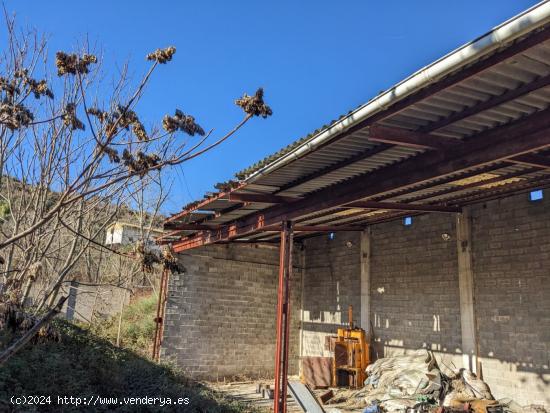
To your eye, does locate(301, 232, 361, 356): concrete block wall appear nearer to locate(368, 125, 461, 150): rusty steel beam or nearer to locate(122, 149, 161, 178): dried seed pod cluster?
locate(368, 125, 461, 150): rusty steel beam

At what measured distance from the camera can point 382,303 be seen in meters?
10.1

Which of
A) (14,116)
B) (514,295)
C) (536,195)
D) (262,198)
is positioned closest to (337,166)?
(262,198)

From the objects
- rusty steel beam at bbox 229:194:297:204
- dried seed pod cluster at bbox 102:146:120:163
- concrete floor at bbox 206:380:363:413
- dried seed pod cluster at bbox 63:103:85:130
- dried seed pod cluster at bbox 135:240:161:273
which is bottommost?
concrete floor at bbox 206:380:363:413

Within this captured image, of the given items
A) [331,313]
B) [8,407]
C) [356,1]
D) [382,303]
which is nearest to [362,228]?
[382,303]

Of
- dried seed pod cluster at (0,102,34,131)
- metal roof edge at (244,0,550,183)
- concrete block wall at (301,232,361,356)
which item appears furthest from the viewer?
concrete block wall at (301,232,361,356)

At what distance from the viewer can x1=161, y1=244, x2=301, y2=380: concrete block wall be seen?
442 inches

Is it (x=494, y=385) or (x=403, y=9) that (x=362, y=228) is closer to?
(x=494, y=385)

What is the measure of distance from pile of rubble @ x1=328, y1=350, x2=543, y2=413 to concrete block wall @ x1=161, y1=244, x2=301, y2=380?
3.43 m

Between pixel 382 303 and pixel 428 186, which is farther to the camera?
pixel 382 303

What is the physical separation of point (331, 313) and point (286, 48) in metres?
6.93

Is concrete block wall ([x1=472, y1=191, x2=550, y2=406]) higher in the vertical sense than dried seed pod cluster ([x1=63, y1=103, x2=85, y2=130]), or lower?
lower

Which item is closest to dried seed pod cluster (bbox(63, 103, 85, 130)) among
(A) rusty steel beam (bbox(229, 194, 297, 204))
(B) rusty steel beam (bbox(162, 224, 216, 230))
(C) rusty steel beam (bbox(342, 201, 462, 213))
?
(A) rusty steel beam (bbox(229, 194, 297, 204))

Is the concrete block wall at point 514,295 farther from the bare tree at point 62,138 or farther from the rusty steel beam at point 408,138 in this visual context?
the bare tree at point 62,138

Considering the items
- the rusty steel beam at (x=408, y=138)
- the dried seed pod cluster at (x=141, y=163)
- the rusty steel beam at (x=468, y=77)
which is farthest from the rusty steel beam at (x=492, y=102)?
the dried seed pod cluster at (x=141, y=163)
